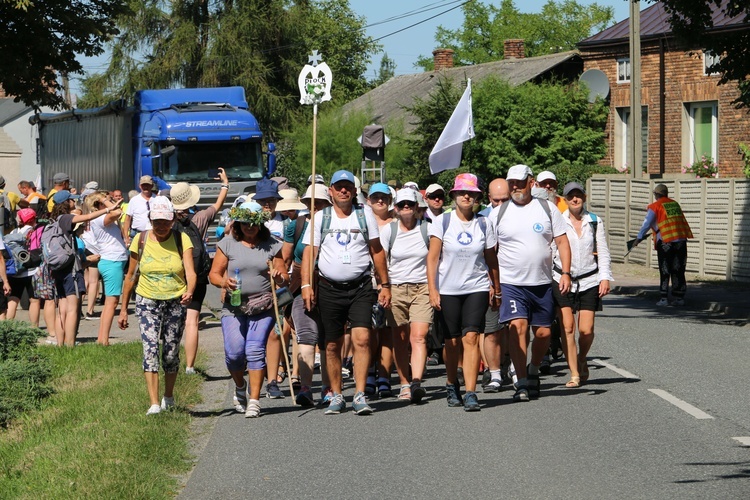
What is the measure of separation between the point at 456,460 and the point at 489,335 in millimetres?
2895

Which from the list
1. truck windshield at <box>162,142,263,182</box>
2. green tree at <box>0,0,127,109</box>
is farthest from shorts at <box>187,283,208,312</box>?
truck windshield at <box>162,142,263,182</box>

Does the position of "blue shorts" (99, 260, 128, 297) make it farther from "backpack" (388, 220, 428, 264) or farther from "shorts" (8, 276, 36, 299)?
"backpack" (388, 220, 428, 264)

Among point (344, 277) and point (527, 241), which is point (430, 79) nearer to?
point (527, 241)

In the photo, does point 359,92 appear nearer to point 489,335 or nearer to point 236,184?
point 236,184

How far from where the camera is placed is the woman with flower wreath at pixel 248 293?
982 cm

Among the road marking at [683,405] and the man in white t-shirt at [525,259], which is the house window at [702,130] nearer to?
the road marking at [683,405]

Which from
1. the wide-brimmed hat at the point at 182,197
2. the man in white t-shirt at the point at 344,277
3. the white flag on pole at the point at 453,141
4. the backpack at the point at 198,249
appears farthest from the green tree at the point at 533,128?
the man in white t-shirt at the point at 344,277

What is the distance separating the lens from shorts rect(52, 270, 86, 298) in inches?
548

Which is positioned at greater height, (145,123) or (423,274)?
(145,123)

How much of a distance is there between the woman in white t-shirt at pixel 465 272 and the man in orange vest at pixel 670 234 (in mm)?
9794

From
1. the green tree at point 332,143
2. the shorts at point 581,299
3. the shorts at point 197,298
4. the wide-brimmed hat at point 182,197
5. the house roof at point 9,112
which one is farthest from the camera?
the house roof at point 9,112

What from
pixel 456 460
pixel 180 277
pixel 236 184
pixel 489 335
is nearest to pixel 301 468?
pixel 456 460

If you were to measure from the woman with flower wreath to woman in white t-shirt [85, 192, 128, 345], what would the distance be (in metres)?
4.65

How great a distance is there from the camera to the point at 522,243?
10.5 meters
